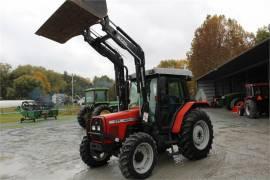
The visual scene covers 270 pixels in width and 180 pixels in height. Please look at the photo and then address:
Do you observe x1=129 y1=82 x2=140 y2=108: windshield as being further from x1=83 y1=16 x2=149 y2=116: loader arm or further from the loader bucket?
the loader bucket

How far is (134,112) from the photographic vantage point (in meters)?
6.45

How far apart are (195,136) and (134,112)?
5.21 feet

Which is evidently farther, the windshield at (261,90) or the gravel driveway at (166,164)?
the windshield at (261,90)

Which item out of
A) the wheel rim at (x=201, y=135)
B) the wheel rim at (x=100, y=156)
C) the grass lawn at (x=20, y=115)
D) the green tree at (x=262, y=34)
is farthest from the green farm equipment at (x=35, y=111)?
the green tree at (x=262, y=34)

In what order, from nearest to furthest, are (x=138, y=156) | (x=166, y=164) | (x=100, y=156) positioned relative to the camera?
1. (x=138, y=156)
2. (x=166, y=164)
3. (x=100, y=156)

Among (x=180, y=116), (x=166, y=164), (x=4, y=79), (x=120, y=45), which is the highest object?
(x=4, y=79)

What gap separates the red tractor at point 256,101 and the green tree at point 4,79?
60.3m

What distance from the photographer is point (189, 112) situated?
709 centimetres

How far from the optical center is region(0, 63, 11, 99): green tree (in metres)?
68.8

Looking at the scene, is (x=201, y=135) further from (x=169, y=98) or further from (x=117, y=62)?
(x=117, y=62)

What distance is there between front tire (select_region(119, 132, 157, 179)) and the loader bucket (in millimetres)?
2270

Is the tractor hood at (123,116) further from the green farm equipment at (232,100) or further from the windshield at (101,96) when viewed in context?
the green farm equipment at (232,100)

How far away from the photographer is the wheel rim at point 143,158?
5789mm

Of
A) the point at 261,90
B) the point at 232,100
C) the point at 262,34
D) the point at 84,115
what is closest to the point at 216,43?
the point at 232,100
